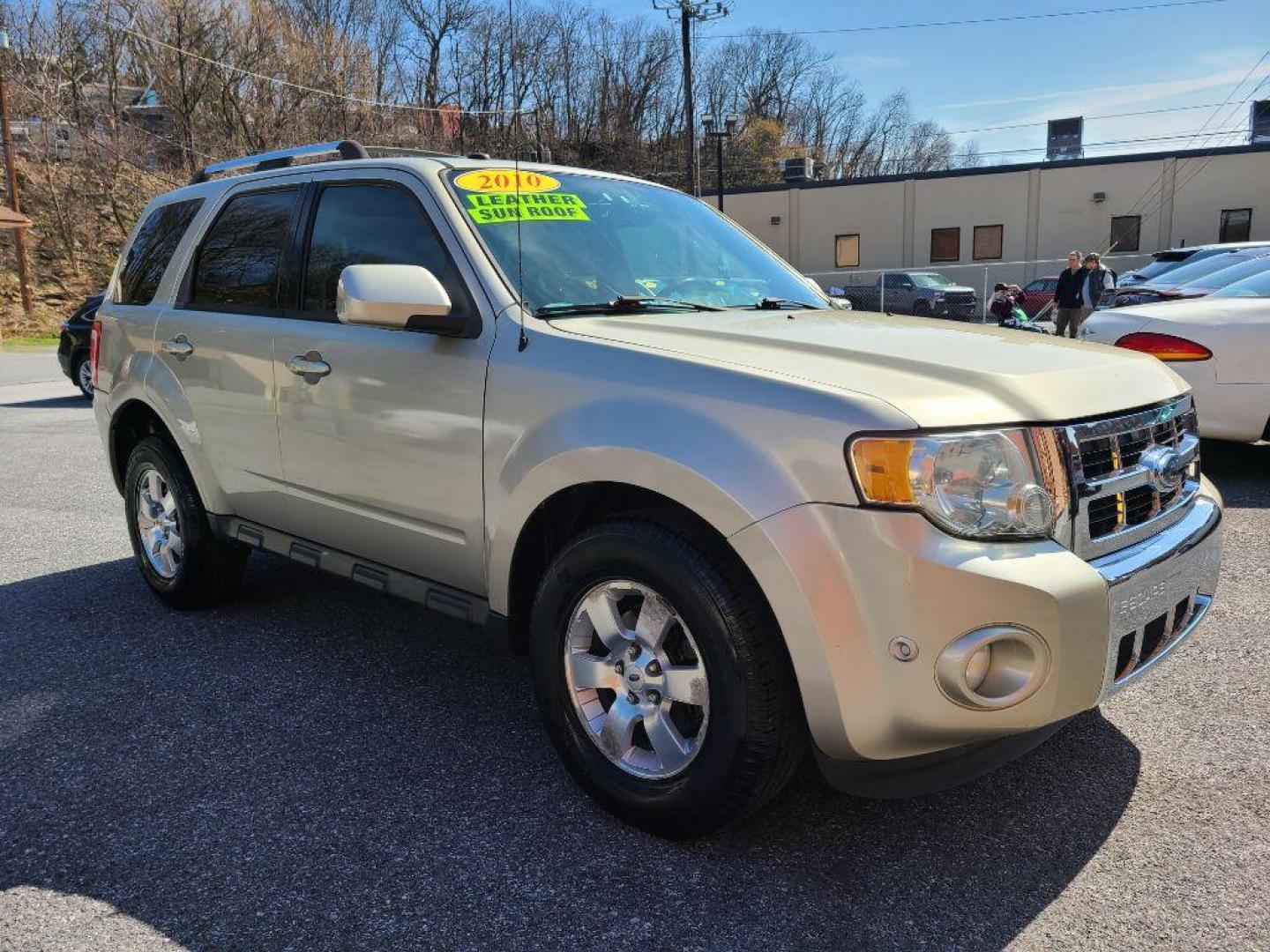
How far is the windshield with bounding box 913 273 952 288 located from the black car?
21.1 metres

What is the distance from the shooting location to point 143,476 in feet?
15.0

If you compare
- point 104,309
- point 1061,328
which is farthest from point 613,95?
point 104,309

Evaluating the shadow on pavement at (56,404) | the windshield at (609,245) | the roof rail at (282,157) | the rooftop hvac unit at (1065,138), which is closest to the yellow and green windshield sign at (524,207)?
the windshield at (609,245)

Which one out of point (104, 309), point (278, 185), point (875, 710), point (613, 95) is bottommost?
point (875, 710)

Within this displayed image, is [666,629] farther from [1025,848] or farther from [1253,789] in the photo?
[1253,789]

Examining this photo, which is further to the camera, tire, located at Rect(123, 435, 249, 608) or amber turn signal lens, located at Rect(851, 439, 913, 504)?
tire, located at Rect(123, 435, 249, 608)

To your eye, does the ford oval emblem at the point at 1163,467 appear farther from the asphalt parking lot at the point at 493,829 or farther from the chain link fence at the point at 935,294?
the chain link fence at the point at 935,294

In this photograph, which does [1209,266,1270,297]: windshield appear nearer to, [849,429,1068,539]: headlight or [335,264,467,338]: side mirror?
[849,429,1068,539]: headlight

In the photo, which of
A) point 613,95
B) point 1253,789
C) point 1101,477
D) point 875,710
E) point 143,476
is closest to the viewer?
point 875,710

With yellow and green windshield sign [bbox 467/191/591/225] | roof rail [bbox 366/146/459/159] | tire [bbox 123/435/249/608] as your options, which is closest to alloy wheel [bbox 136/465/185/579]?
tire [bbox 123/435/249/608]

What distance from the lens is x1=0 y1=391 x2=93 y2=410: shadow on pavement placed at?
12.7 m

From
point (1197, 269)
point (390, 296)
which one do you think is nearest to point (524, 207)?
point (390, 296)

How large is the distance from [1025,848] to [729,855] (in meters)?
0.77

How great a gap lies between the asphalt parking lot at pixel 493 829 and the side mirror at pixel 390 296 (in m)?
1.38
